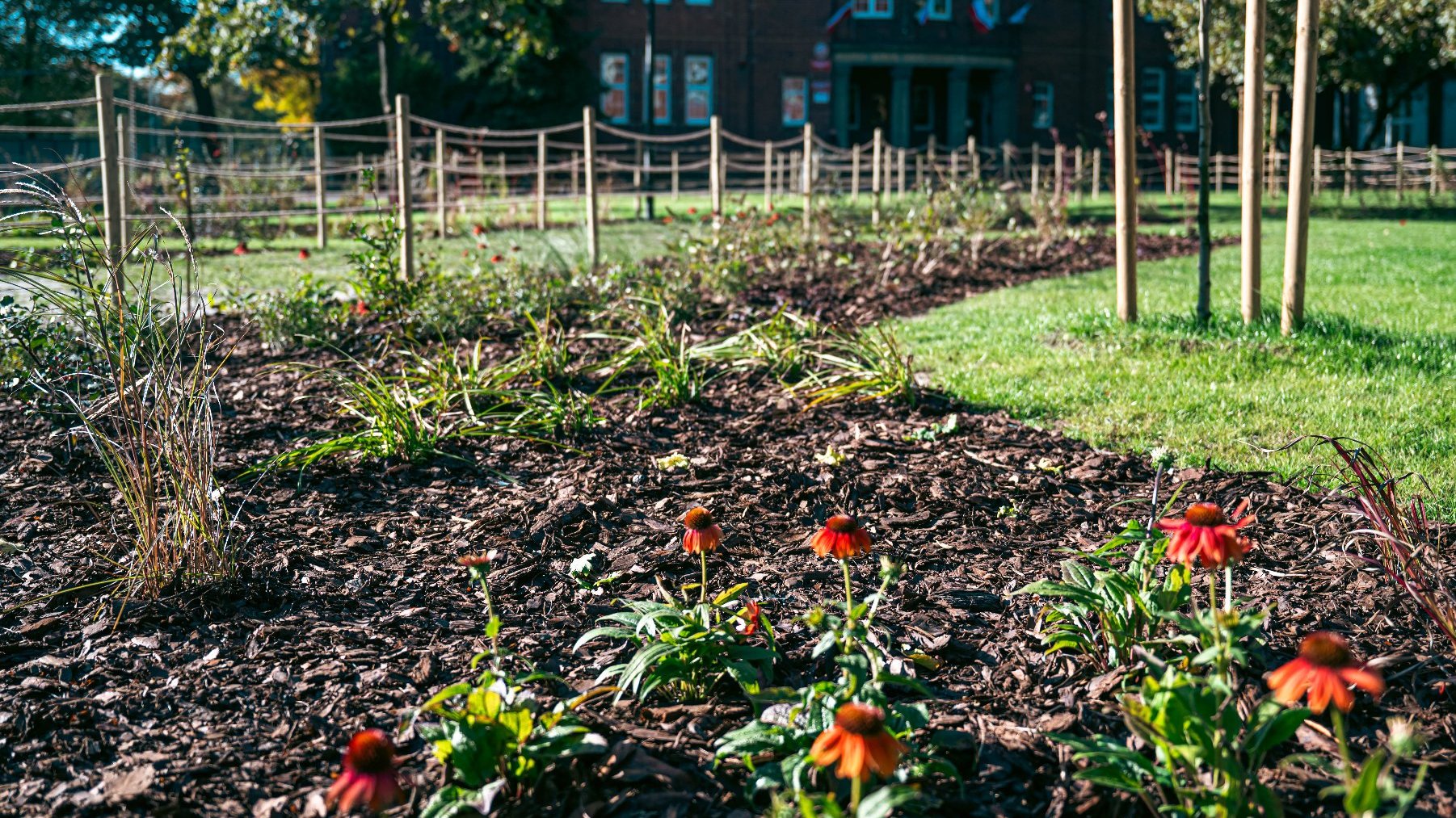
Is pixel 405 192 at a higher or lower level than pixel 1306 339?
higher

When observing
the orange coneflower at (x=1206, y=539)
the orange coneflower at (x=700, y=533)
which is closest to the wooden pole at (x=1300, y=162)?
the orange coneflower at (x=1206, y=539)

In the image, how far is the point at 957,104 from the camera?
33781 mm

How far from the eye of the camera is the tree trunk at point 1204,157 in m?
5.82

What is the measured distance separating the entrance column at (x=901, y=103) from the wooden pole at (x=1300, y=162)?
28.0 meters

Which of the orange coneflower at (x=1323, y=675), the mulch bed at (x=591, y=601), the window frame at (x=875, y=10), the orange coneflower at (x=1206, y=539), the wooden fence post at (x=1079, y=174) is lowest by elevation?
the mulch bed at (x=591, y=601)

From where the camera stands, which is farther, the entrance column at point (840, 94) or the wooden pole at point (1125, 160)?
the entrance column at point (840, 94)

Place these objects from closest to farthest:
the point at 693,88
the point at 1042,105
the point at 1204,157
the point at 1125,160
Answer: the point at 1204,157 → the point at 1125,160 → the point at 693,88 → the point at 1042,105

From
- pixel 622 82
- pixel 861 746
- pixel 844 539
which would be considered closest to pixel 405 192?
pixel 844 539

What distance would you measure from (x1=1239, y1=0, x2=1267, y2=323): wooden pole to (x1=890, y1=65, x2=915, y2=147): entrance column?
1093 inches

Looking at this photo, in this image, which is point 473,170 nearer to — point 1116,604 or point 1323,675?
point 1116,604

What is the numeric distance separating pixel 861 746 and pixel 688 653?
0.81 m

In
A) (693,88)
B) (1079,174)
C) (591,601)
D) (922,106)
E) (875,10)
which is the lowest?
(591,601)

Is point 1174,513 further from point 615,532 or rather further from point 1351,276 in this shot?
point 1351,276

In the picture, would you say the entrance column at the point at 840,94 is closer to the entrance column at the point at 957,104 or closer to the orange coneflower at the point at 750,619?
the entrance column at the point at 957,104
